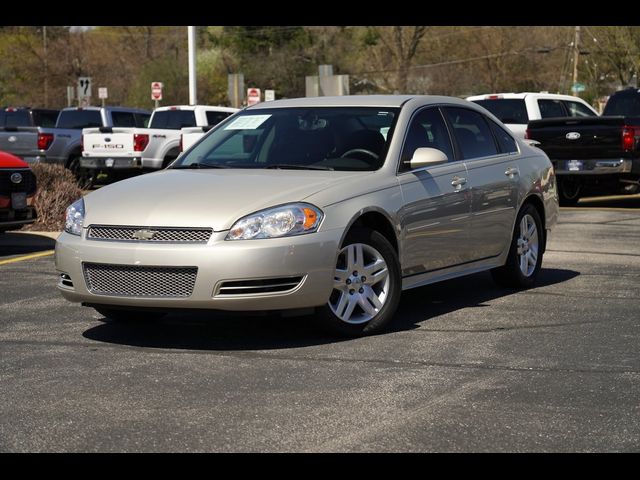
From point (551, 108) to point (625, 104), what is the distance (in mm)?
1324

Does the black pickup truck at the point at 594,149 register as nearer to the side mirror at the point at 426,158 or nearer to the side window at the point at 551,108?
the side window at the point at 551,108

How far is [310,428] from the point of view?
536cm

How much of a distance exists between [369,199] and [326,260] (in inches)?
25.2

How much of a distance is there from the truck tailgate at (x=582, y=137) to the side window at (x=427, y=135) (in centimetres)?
970

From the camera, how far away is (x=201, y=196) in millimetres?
7449

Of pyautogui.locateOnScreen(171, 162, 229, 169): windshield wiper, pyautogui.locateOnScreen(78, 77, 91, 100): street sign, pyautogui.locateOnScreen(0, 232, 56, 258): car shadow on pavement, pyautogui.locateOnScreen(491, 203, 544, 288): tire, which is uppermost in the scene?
pyautogui.locateOnScreen(78, 77, 91, 100): street sign

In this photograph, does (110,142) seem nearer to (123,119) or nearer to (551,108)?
(123,119)

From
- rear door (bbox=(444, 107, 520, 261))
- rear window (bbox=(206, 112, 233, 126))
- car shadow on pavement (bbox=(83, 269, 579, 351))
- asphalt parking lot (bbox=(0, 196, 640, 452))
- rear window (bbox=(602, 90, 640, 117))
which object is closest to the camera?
asphalt parking lot (bbox=(0, 196, 640, 452))

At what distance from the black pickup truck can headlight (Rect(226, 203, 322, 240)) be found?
11.7 metres

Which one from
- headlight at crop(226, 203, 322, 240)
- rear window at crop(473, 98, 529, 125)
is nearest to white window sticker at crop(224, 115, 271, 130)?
headlight at crop(226, 203, 322, 240)

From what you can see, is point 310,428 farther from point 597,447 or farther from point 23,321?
point 23,321

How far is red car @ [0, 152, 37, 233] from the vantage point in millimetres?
11828

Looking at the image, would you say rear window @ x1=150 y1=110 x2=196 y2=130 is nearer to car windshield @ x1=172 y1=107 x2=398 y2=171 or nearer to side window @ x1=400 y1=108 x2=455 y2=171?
car windshield @ x1=172 y1=107 x2=398 y2=171
